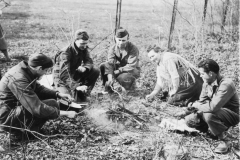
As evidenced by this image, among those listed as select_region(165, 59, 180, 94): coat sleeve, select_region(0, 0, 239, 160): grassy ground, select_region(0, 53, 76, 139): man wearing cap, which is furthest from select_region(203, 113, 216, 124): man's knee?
select_region(0, 53, 76, 139): man wearing cap

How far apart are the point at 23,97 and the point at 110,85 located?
212 cm

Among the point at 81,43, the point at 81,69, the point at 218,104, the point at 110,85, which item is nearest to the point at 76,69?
the point at 81,69

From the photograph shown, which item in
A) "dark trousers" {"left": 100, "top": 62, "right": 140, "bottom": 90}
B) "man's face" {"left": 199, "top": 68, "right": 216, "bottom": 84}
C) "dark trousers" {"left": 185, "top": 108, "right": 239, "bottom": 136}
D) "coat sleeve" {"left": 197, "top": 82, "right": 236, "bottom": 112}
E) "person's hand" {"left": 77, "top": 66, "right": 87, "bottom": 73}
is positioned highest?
"man's face" {"left": 199, "top": 68, "right": 216, "bottom": 84}

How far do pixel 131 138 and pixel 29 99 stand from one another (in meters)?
1.50

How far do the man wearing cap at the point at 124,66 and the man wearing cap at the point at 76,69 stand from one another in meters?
0.37

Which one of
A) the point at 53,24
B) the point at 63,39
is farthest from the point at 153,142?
the point at 53,24

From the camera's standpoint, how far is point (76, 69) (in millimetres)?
5023

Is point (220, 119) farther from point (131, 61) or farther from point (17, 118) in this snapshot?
point (17, 118)

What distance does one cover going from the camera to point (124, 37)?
518 centimetres

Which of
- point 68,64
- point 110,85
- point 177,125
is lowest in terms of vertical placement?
point 177,125

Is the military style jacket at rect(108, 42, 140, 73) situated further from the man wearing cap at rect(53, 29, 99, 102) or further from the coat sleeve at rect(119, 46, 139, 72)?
the man wearing cap at rect(53, 29, 99, 102)

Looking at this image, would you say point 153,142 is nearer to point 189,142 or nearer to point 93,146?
point 189,142

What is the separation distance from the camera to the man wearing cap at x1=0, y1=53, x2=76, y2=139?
10.3ft

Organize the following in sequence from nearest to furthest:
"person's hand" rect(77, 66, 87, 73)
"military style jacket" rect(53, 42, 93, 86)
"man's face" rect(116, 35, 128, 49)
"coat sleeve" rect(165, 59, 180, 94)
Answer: "coat sleeve" rect(165, 59, 180, 94), "military style jacket" rect(53, 42, 93, 86), "person's hand" rect(77, 66, 87, 73), "man's face" rect(116, 35, 128, 49)
